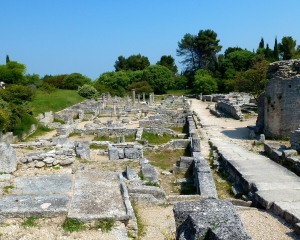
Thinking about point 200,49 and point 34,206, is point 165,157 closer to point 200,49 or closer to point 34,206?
point 34,206

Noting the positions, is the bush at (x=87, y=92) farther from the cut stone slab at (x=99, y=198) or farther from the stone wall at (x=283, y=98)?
the cut stone slab at (x=99, y=198)

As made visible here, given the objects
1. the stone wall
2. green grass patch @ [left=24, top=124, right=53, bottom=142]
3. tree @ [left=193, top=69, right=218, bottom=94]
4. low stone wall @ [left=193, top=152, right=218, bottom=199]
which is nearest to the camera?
low stone wall @ [left=193, top=152, right=218, bottom=199]

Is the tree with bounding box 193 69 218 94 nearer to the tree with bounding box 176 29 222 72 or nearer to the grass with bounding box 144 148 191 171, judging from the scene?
the tree with bounding box 176 29 222 72

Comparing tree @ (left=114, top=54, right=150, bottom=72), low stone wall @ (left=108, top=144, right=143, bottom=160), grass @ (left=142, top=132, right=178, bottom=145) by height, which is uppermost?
tree @ (left=114, top=54, right=150, bottom=72)

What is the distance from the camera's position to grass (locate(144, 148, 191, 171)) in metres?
14.0

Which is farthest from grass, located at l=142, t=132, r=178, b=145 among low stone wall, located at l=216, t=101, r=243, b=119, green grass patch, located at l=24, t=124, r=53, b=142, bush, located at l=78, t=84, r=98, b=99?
bush, located at l=78, t=84, r=98, b=99

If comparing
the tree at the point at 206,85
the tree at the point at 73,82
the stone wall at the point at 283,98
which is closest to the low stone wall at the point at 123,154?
the stone wall at the point at 283,98

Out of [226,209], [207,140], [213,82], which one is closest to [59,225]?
[226,209]

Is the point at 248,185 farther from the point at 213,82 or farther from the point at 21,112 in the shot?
the point at 213,82

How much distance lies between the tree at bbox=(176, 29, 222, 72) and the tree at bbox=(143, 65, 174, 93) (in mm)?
12354

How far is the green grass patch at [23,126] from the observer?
21.0 metres

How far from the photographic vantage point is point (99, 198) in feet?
21.7

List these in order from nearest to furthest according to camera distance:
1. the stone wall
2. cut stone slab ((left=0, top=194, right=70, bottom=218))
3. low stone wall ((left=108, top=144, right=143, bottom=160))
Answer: cut stone slab ((left=0, top=194, right=70, bottom=218)) < low stone wall ((left=108, top=144, right=143, bottom=160)) < the stone wall

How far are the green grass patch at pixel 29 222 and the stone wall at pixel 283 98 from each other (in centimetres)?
1419
